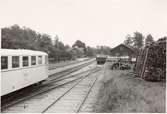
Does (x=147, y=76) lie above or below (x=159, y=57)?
below

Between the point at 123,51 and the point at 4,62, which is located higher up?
the point at 123,51

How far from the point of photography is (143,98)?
31.2 ft

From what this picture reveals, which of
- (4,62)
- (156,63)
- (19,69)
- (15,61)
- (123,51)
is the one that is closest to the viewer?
(4,62)

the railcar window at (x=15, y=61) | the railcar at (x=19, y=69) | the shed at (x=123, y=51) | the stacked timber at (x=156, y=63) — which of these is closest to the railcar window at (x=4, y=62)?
the railcar at (x=19, y=69)

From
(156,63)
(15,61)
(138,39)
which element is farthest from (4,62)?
(138,39)

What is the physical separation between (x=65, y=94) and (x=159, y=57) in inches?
234

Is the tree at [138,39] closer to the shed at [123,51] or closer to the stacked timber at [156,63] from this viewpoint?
the shed at [123,51]

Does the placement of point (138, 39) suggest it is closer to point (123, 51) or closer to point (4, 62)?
point (123, 51)

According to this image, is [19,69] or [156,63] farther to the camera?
[156,63]

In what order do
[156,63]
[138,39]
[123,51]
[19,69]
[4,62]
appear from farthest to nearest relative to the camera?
[138,39] → [123,51] → [156,63] → [19,69] → [4,62]

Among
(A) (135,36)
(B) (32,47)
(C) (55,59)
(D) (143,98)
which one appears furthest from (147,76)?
(A) (135,36)

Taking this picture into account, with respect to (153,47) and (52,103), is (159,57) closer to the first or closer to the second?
(153,47)

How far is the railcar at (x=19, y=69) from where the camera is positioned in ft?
37.8

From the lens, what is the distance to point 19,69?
13.2 metres
